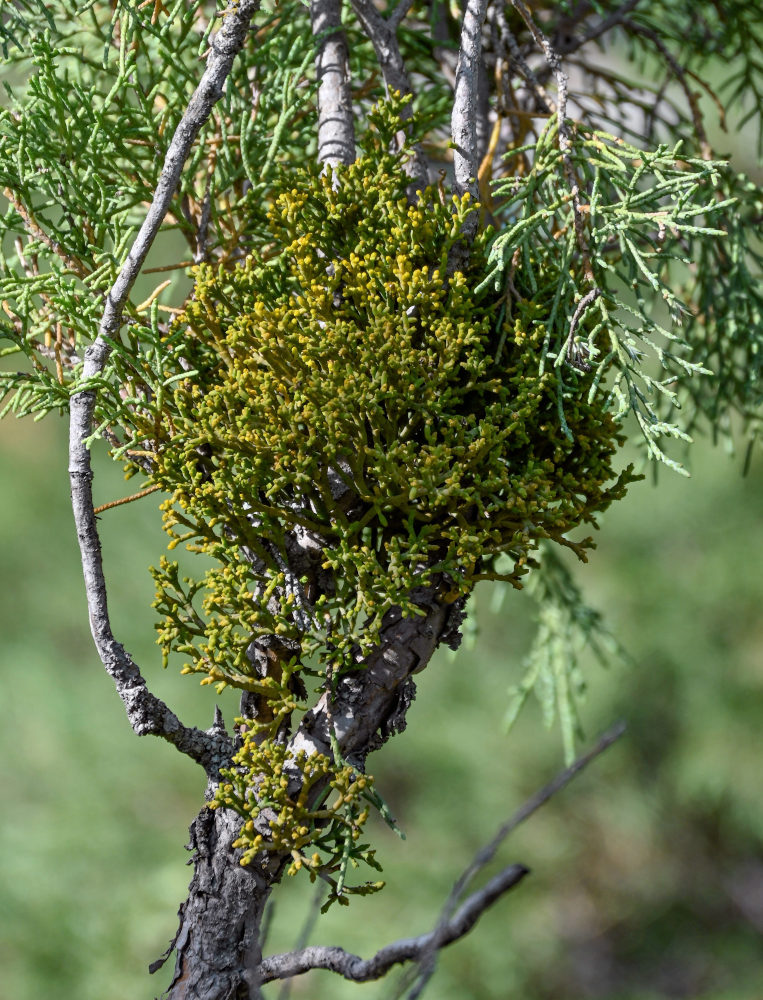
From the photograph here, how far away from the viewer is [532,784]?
467cm

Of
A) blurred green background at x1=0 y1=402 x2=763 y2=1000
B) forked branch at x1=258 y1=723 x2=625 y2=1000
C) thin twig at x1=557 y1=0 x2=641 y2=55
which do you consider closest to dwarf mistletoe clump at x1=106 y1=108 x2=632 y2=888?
forked branch at x1=258 y1=723 x2=625 y2=1000

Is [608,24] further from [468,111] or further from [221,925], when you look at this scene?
[221,925]

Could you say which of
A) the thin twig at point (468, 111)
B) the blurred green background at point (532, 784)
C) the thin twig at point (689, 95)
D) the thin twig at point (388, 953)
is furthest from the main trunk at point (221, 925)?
the blurred green background at point (532, 784)

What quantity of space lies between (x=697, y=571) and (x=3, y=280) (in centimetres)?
415

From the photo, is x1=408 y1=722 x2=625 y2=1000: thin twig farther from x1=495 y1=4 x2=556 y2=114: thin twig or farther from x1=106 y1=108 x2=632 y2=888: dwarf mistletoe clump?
x1=495 y1=4 x2=556 y2=114: thin twig

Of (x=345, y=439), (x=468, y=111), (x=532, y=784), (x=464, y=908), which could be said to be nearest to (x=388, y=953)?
(x=464, y=908)

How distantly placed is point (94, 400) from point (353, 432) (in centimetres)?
23

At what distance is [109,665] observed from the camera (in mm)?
767

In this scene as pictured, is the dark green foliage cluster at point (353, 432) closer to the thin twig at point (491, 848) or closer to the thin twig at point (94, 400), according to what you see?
the thin twig at point (94, 400)

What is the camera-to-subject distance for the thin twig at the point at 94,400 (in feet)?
2.51

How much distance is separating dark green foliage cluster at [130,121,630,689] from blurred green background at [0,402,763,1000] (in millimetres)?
3515

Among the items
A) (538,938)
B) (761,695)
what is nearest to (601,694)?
(761,695)

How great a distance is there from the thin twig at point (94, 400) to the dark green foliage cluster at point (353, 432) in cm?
5

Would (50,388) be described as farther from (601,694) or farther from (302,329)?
(601,694)
